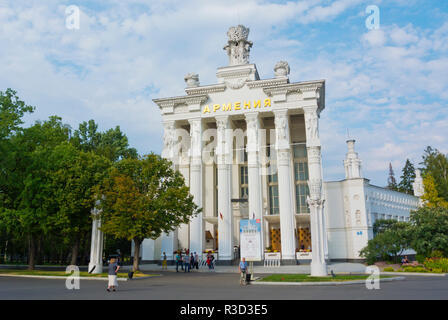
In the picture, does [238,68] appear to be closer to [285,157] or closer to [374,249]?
[285,157]

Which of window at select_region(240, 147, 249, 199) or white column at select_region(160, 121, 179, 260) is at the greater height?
white column at select_region(160, 121, 179, 260)

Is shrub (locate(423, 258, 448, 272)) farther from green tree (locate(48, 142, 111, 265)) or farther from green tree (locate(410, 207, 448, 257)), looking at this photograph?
green tree (locate(48, 142, 111, 265))

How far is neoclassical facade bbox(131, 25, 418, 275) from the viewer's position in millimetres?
41062

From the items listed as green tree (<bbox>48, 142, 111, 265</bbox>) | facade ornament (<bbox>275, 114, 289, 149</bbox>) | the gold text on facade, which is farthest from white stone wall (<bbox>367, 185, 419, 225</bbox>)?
green tree (<bbox>48, 142, 111, 265</bbox>)

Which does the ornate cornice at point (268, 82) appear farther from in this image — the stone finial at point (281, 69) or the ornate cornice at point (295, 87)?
the stone finial at point (281, 69)

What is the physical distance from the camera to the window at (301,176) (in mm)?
46812

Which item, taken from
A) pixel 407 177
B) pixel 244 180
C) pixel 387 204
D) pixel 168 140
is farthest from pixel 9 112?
pixel 407 177

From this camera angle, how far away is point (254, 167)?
1638 inches

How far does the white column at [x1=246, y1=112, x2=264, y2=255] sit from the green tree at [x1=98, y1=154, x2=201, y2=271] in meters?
11.2

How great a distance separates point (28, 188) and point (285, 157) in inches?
998

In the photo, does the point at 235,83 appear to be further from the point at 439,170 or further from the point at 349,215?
the point at 439,170

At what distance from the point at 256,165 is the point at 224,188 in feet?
14.5

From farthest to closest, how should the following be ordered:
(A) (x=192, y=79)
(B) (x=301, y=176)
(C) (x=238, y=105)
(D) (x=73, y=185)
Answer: (B) (x=301, y=176) → (A) (x=192, y=79) → (C) (x=238, y=105) → (D) (x=73, y=185)
